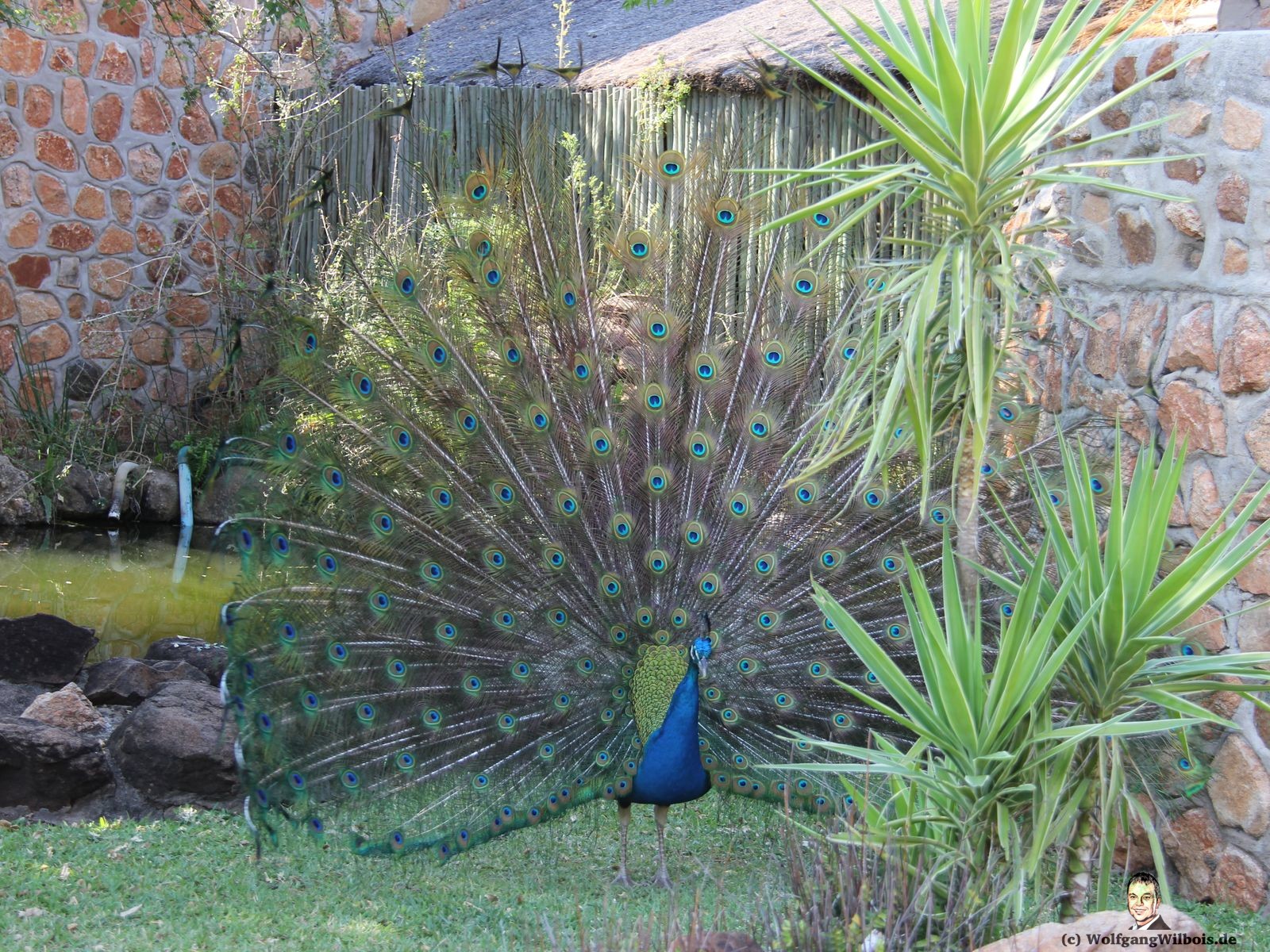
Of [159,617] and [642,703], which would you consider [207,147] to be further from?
[642,703]

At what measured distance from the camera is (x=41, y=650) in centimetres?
632

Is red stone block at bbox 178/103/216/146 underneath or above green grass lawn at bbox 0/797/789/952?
above

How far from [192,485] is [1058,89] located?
28.5ft

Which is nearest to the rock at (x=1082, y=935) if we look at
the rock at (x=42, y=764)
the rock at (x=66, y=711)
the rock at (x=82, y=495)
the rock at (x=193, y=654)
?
the rock at (x=42, y=764)

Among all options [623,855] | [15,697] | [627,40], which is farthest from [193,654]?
[627,40]

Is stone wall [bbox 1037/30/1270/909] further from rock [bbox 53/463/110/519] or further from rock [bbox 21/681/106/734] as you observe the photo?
rock [bbox 53/463/110/519]

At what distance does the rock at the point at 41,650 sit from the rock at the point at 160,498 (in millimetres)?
4143

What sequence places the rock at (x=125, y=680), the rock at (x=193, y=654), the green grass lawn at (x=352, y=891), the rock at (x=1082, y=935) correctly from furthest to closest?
the rock at (x=193, y=654)
the rock at (x=125, y=680)
the green grass lawn at (x=352, y=891)
the rock at (x=1082, y=935)

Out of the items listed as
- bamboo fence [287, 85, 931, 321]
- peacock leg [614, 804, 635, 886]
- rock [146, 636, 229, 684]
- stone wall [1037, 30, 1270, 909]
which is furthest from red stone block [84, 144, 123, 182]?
stone wall [1037, 30, 1270, 909]

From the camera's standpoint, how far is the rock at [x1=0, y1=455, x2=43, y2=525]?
32.3 feet

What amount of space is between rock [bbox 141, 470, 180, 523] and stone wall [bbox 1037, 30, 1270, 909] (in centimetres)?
790

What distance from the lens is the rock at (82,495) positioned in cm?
1019

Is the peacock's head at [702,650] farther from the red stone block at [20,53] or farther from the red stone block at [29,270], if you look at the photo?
the red stone block at [20,53]

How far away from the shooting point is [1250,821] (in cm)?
394
